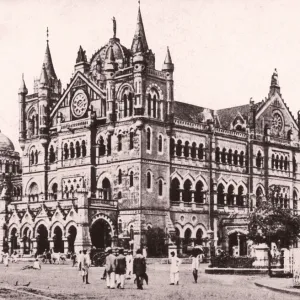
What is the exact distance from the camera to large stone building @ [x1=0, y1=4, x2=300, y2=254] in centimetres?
6088

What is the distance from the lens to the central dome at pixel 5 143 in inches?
3798

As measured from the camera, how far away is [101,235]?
61938 mm

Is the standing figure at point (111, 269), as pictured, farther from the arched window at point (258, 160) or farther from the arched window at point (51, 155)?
the arched window at point (258, 160)

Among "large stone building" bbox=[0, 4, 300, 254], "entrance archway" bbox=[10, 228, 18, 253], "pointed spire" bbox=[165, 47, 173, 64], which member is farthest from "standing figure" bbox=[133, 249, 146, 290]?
"entrance archway" bbox=[10, 228, 18, 253]

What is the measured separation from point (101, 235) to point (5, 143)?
39.2 metres

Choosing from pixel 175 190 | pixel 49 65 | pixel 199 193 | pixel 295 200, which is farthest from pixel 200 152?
pixel 49 65

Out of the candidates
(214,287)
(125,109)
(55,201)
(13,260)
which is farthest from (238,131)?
(214,287)

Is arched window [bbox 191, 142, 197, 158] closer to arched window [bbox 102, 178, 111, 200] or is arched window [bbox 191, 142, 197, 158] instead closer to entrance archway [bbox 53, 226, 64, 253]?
arched window [bbox 102, 178, 111, 200]

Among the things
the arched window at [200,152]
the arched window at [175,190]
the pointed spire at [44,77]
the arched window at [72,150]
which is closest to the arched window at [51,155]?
the arched window at [72,150]

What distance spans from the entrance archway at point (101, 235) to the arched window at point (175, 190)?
687 centimetres

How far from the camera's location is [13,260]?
192 feet

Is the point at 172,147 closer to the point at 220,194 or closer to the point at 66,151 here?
the point at 220,194

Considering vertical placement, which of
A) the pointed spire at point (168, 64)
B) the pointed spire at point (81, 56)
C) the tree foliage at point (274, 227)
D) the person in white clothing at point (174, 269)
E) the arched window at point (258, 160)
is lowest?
the person in white clothing at point (174, 269)

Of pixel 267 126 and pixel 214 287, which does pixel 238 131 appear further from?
pixel 214 287
